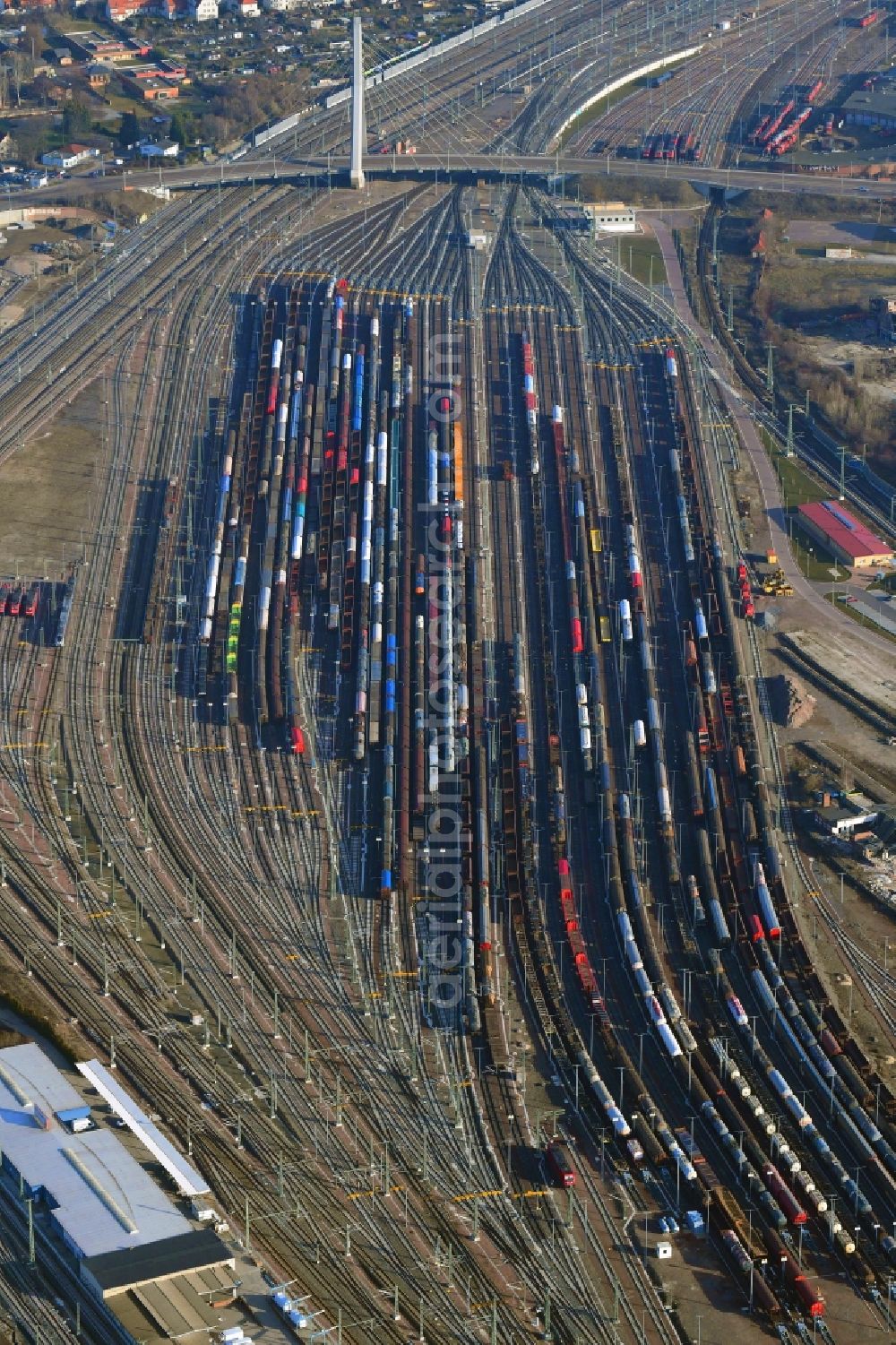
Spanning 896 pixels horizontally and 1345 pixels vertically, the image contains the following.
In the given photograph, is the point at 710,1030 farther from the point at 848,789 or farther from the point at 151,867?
the point at 151,867

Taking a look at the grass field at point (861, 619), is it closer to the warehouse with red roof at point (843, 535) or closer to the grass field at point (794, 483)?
the warehouse with red roof at point (843, 535)

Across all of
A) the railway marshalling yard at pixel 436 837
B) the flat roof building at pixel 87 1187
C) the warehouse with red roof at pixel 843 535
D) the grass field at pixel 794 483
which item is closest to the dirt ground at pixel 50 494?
the railway marshalling yard at pixel 436 837

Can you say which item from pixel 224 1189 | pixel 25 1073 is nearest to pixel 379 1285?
pixel 224 1189

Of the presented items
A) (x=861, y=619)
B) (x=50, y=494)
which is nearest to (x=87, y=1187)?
(x=861, y=619)

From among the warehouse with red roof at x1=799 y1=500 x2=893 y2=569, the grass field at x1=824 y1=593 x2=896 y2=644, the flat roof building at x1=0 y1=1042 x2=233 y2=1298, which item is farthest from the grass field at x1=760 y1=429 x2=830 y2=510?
the flat roof building at x1=0 y1=1042 x2=233 y2=1298

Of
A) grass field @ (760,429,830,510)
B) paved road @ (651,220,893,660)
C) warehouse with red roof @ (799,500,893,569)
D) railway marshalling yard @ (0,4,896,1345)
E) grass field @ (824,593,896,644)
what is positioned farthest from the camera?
grass field @ (760,429,830,510)

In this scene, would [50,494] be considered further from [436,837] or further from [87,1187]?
[87,1187]

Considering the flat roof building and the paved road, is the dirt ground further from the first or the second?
the flat roof building
